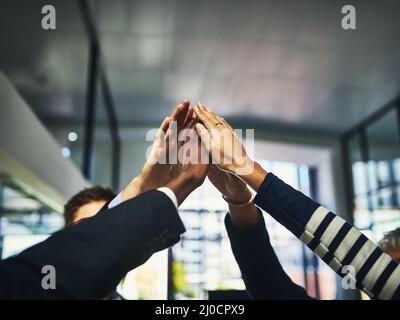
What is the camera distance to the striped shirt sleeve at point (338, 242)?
46cm

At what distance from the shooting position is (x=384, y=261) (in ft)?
1.50

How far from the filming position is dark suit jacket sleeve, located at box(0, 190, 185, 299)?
36 cm

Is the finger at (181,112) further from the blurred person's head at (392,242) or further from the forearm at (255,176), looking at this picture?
the blurred person's head at (392,242)

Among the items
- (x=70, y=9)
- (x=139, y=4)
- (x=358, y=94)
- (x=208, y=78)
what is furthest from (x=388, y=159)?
→ (x=70, y=9)

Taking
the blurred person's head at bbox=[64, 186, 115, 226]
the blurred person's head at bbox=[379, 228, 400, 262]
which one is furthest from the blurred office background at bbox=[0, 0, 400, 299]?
the blurred person's head at bbox=[379, 228, 400, 262]

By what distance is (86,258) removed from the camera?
14.3 inches

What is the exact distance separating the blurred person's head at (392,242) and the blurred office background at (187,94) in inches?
9.7

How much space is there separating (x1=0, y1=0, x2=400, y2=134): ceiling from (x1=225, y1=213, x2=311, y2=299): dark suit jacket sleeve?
1560 millimetres

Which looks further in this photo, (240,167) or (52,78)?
(52,78)

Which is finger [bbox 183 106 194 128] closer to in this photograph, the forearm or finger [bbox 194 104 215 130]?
finger [bbox 194 104 215 130]

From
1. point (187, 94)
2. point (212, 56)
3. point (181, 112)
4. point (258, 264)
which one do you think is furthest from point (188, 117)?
point (187, 94)

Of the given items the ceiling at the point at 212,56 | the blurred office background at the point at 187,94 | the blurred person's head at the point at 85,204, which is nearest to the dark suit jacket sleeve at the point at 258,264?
the blurred office background at the point at 187,94

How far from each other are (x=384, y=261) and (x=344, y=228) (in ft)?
0.18
